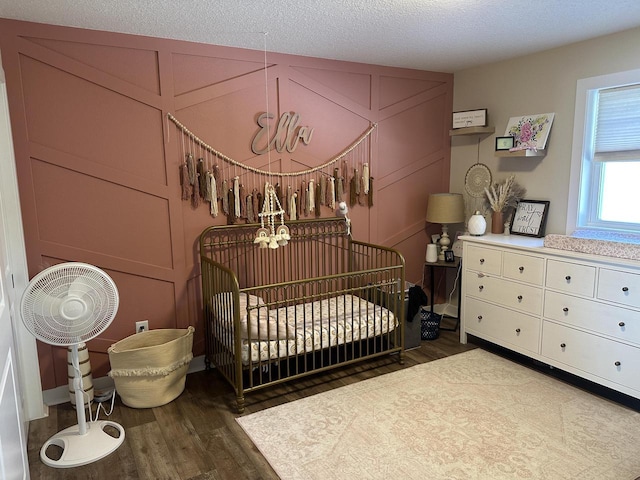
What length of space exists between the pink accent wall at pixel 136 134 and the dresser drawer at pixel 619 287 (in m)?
1.94

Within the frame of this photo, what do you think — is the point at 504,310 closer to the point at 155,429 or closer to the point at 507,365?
the point at 507,365

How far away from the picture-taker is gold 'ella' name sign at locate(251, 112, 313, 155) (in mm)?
3176

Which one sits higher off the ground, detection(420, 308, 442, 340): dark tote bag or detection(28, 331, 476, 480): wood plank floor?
detection(420, 308, 442, 340): dark tote bag

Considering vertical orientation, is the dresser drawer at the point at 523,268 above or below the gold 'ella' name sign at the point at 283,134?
below

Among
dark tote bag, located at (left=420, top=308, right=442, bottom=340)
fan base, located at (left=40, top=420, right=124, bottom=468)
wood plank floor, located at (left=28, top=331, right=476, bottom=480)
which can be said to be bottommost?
wood plank floor, located at (left=28, top=331, right=476, bottom=480)

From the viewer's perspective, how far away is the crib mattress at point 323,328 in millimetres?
2684

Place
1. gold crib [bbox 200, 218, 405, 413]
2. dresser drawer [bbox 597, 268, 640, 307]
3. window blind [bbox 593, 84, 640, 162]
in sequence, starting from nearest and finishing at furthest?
dresser drawer [bbox 597, 268, 640, 307]
gold crib [bbox 200, 218, 405, 413]
window blind [bbox 593, 84, 640, 162]

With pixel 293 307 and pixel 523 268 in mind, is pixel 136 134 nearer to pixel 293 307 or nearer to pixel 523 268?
pixel 293 307

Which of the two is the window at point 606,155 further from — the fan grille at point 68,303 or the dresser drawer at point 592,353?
the fan grille at point 68,303

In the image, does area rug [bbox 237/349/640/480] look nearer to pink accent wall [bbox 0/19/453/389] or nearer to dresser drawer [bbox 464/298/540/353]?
dresser drawer [bbox 464/298/540/353]

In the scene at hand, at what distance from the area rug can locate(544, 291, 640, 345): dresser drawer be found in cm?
42

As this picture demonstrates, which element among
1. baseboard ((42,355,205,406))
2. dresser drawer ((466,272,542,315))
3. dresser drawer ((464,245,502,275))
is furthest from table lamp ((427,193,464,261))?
baseboard ((42,355,205,406))

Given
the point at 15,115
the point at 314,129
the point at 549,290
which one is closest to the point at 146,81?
the point at 15,115

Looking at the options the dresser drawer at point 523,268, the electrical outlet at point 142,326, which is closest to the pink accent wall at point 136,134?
the electrical outlet at point 142,326
